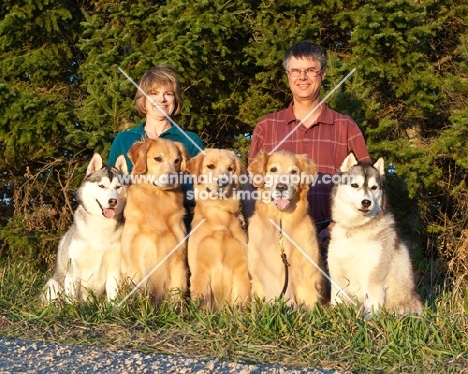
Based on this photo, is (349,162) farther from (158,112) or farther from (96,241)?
(96,241)

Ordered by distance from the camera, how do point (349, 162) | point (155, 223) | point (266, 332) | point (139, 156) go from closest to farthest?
point (266, 332), point (349, 162), point (155, 223), point (139, 156)

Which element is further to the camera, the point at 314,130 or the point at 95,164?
the point at 314,130

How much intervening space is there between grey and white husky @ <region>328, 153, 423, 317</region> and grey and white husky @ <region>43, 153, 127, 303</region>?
198 cm

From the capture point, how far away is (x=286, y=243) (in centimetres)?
543

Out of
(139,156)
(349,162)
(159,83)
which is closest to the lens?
(349,162)

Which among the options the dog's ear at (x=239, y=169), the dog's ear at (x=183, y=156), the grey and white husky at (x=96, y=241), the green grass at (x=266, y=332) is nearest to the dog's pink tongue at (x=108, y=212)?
the grey and white husky at (x=96, y=241)

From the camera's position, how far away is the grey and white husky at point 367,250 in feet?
17.0

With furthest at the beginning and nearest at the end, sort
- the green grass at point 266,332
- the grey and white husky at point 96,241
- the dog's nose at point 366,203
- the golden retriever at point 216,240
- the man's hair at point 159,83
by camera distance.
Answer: the man's hair at point 159,83 → the grey and white husky at point 96,241 → the golden retriever at point 216,240 → the dog's nose at point 366,203 → the green grass at point 266,332

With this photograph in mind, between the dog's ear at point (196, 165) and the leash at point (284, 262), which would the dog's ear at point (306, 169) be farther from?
the dog's ear at point (196, 165)

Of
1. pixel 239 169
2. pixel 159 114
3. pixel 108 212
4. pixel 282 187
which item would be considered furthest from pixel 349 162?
pixel 108 212

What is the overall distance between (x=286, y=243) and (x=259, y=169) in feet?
2.31

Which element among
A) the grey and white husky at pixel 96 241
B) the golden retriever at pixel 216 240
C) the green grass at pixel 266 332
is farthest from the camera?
the grey and white husky at pixel 96 241

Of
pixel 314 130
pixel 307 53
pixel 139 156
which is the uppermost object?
pixel 307 53

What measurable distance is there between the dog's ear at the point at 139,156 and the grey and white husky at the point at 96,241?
0.57 feet
